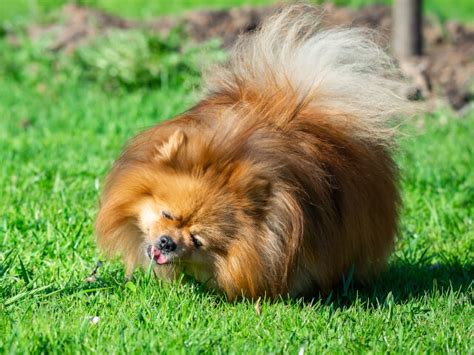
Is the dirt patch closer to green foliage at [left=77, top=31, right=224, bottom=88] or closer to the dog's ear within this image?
green foliage at [left=77, top=31, right=224, bottom=88]

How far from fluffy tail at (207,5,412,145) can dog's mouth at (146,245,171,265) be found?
2.84 feet

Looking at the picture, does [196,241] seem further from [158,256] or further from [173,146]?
[173,146]

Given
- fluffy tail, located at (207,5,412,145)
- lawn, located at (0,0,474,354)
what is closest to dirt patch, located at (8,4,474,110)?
lawn, located at (0,0,474,354)

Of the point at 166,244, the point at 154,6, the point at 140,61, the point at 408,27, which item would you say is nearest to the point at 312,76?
the point at 166,244

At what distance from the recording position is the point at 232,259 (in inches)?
178

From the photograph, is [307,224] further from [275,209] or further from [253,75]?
[253,75]

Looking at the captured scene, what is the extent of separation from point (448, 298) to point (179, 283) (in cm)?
141

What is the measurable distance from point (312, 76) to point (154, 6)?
9739mm

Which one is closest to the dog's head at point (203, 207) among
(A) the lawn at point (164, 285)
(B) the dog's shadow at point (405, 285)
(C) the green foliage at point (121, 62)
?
(A) the lawn at point (164, 285)

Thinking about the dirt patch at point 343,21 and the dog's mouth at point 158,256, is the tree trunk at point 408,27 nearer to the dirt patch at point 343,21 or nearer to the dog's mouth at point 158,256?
the dirt patch at point 343,21

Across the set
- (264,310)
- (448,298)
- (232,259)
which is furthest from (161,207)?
(448,298)

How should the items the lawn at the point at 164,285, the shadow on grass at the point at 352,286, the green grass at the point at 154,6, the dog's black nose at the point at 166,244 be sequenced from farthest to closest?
the green grass at the point at 154,6 < the shadow on grass at the point at 352,286 < the dog's black nose at the point at 166,244 < the lawn at the point at 164,285

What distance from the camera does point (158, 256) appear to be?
4.51m

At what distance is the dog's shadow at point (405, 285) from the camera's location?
4.98m
